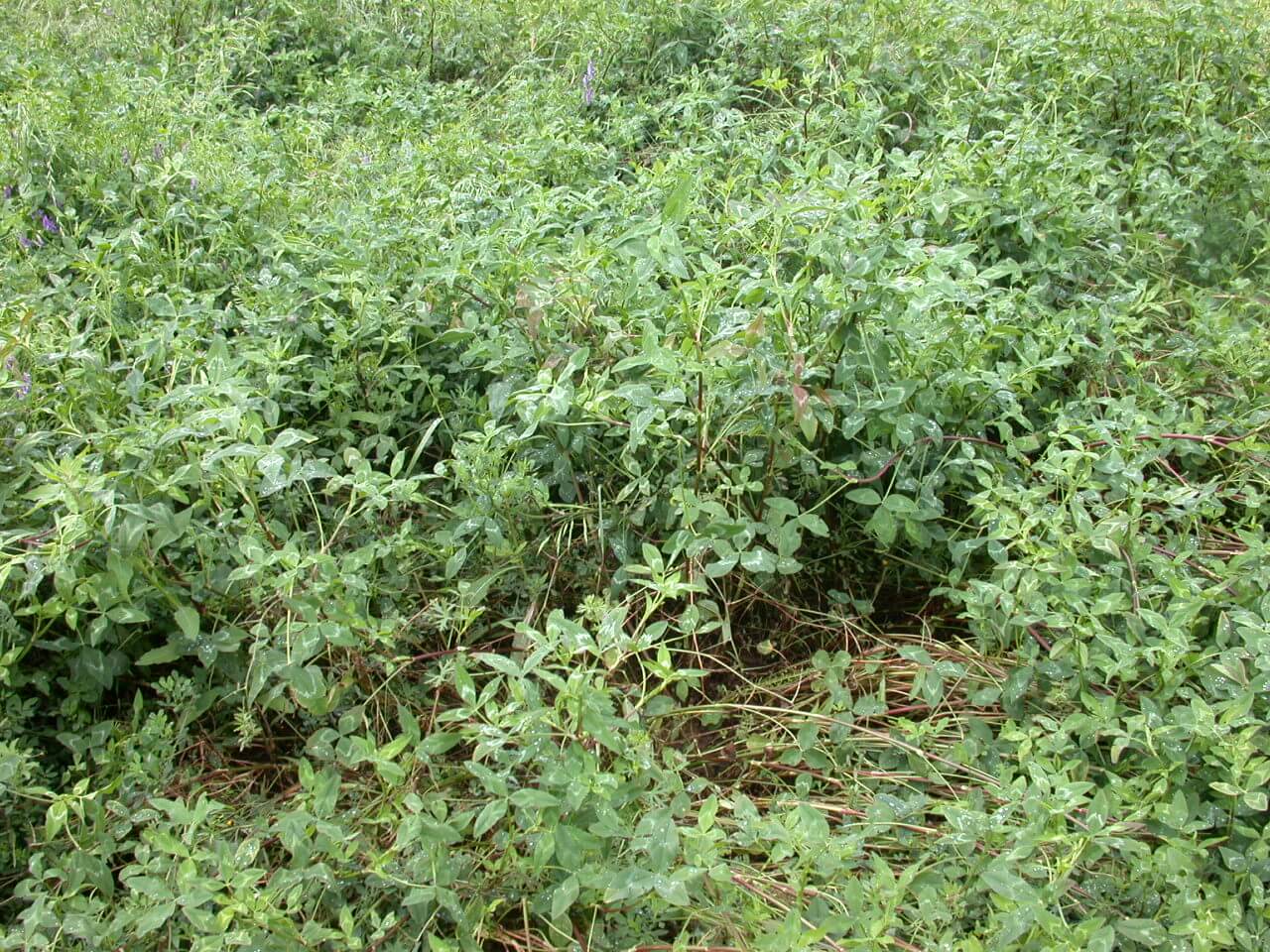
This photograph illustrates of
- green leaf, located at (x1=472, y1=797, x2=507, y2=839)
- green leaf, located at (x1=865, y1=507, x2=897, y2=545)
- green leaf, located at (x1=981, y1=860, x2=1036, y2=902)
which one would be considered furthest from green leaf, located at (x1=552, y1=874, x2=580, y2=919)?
green leaf, located at (x1=865, y1=507, x2=897, y2=545)

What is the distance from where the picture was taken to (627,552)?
8.24 feet

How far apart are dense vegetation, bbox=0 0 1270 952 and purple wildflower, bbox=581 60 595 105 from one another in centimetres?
76

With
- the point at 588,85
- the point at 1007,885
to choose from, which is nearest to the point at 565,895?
the point at 1007,885

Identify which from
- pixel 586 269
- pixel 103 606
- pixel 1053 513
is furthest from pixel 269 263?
pixel 1053 513

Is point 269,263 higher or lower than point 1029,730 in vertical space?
higher

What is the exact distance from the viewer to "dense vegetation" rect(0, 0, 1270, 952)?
192 centimetres

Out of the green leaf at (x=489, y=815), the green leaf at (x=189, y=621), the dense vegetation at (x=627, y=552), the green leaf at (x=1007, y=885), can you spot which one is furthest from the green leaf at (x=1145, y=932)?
the green leaf at (x=189, y=621)

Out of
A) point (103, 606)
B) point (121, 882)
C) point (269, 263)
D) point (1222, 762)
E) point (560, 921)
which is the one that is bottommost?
point (121, 882)

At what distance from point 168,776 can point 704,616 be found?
43.2 inches

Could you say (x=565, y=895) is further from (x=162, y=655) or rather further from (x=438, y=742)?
(x=162, y=655)

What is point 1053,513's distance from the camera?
2.32 m

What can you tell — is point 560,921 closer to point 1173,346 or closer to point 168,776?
point 168,776

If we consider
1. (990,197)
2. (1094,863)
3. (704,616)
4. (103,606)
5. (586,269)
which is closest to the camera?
(1094,863)

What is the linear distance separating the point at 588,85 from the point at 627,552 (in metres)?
2.53
